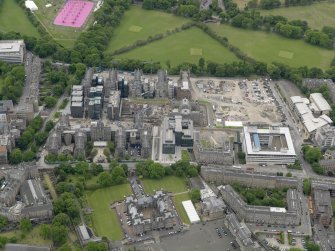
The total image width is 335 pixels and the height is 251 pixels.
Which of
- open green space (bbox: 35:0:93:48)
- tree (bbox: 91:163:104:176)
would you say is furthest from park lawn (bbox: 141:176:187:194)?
open green space (bbox: 35:0:93:48)

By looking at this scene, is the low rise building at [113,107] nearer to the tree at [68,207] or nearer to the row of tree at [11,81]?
the row of tree at [11,81]

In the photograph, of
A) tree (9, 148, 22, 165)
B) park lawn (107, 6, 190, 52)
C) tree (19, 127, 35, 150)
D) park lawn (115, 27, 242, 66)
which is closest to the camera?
tree (9, 148, 22, 165)

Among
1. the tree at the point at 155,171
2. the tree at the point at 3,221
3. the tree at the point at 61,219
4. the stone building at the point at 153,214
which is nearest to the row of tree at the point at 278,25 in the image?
the tree at the point at 155,171

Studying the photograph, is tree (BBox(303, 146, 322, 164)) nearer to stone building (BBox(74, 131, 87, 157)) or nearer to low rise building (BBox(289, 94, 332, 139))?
low rise building (BBox(289, 94, 332, 139))

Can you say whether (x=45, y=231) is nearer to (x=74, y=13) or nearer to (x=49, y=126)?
(x=49, y=126)

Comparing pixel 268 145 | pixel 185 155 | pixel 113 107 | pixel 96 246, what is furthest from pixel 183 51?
pixel 96 246
